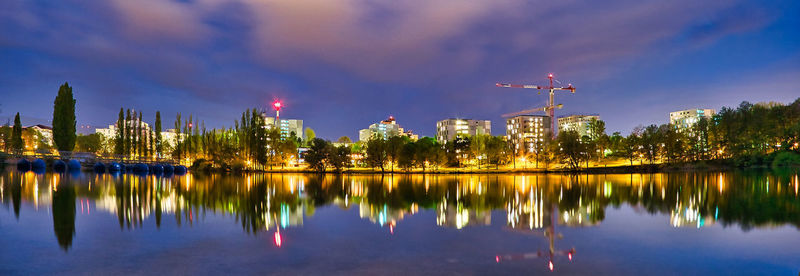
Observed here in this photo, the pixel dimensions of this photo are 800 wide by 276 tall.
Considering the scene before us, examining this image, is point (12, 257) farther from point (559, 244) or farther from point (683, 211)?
point (683, 211)

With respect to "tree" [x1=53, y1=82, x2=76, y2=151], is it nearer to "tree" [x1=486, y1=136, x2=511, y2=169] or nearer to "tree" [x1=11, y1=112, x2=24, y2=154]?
"tree" [x1=11, y1=112, x2=24, y2=154]

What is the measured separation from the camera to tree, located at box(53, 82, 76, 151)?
70.1 m

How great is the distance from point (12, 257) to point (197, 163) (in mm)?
75560

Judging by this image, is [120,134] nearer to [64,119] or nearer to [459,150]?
[64,119]

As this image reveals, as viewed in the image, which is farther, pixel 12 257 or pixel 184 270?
pixel 12 257

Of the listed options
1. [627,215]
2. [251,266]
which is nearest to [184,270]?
[251,266]

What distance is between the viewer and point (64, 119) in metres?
70.7

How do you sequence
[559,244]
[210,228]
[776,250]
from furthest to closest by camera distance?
1. [210,228]
2. [559,244]
3. [776,250]

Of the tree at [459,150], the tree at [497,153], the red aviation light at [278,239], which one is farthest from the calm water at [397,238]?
the tree at [497,153]

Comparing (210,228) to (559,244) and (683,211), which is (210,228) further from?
(683,211)

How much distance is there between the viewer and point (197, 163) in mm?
80375

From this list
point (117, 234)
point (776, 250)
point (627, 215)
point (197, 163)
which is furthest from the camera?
point (197, 163)

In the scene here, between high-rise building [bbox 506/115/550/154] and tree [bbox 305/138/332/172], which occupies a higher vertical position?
high-rise building [bbox 506/115/550/154]

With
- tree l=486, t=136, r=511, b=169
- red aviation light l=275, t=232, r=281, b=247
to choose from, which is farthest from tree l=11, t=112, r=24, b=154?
red aviation light l=275, t=232, r=281, b=247
